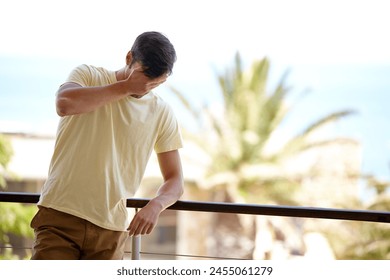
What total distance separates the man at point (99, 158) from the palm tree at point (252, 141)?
1152 cm

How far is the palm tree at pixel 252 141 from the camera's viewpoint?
45.1 ft

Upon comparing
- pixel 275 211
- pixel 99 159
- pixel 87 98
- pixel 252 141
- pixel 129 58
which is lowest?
pixel 252 141

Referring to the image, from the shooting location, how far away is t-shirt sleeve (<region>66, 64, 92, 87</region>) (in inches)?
83.9

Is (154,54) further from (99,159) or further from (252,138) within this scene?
(252,138)

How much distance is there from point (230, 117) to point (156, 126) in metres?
11.6

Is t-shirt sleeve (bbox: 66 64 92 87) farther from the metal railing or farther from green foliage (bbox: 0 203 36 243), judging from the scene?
green foliage (bbox: 0 203 36 243)

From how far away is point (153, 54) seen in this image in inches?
81.2

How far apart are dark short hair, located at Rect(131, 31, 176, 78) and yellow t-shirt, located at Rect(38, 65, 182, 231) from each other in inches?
6.1

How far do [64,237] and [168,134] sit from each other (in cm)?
47

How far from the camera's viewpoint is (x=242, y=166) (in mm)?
13898

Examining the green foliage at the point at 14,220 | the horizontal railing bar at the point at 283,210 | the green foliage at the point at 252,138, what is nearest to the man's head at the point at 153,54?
the horizontal railing bar at the point at 283,210

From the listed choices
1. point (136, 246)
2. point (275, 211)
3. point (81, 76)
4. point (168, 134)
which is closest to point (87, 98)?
point (81, 76)

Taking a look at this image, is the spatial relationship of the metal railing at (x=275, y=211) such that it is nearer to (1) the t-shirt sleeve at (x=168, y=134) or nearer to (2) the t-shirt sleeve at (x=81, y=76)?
(1) the t-shirt sleeve at (x=168, y=134)

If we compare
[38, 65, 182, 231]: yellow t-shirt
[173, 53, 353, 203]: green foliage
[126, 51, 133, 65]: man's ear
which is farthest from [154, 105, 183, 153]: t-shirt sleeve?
[173, 53, 353, 203]: green foliage
